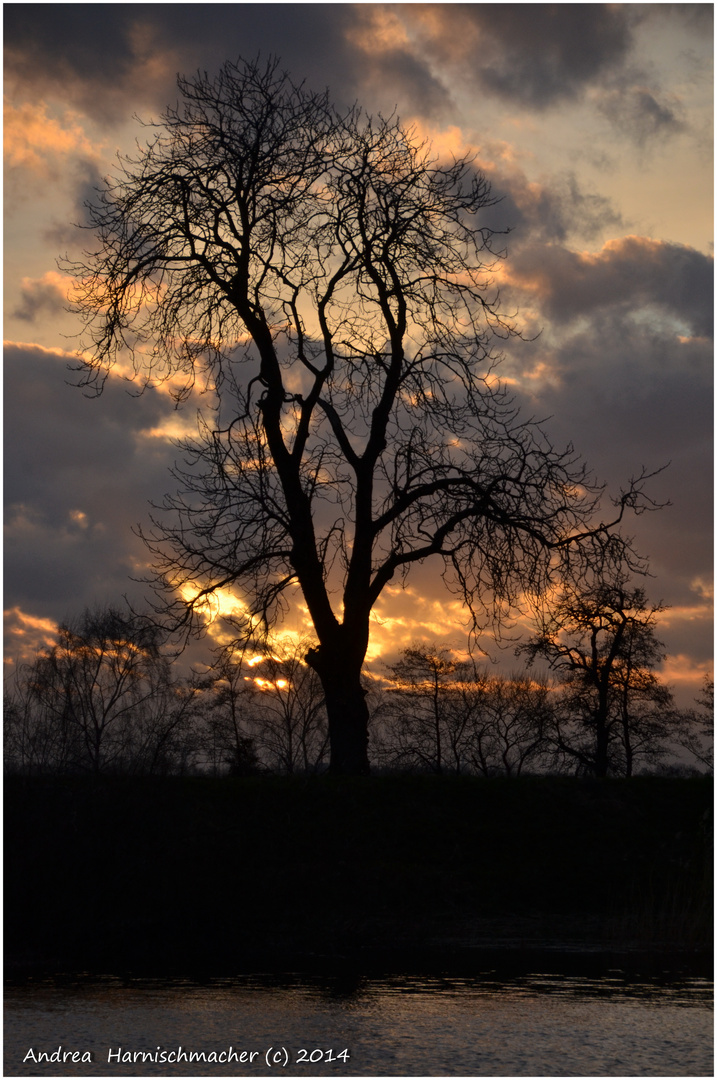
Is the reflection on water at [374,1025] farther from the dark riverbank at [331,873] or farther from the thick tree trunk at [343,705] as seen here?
the thick tree trunk at [343,705]

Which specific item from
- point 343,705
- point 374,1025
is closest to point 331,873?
point 374,1025

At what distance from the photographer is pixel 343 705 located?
58.3 ft

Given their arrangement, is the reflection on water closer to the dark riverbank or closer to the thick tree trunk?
the dark riverbank

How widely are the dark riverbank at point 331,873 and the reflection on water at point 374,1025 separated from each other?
1119 mm

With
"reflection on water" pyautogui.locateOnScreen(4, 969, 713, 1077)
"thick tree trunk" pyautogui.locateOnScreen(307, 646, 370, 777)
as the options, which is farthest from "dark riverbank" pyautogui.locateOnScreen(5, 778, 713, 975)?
"thick tree trunk" pyautogui.locateOnScreen(307, 646, 370, 777)

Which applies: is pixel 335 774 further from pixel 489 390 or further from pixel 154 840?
pixel 489 390

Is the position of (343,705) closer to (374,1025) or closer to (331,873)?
(331,873)

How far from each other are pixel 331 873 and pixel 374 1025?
4.54 m

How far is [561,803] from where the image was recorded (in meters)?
14.8

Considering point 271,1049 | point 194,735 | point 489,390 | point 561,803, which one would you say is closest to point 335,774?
point 561,803

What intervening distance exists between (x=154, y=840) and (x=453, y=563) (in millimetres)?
8268

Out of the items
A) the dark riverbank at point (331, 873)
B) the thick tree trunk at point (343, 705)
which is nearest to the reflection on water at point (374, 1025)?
the dark riverbank at point (331, 873)

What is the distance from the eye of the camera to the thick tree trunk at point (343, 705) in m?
17.5

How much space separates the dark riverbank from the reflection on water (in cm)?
112
